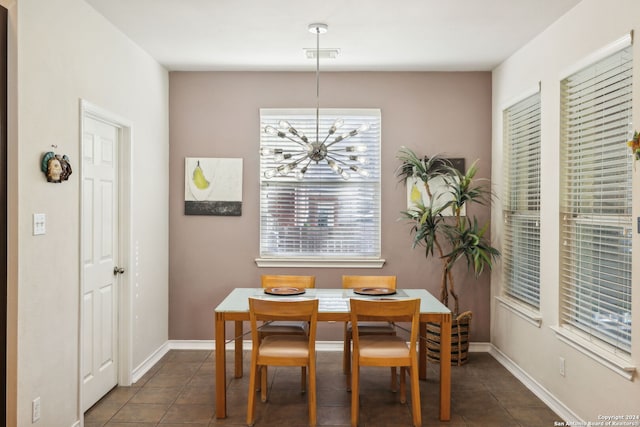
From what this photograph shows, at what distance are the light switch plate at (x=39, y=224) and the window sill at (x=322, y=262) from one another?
2.37 meters

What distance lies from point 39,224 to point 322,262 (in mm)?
2724

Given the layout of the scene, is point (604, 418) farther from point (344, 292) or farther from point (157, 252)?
point (157, 252)

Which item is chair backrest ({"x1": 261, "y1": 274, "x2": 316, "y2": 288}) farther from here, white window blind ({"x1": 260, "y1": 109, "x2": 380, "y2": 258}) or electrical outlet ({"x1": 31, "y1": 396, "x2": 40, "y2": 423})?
electrical outlet ({"x1": 31, "y1": 396, "x2": 40, "y2": 423})

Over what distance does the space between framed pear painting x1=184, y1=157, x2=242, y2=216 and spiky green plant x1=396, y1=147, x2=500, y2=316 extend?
1.60 metres

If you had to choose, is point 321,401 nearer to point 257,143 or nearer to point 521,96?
point 257,143

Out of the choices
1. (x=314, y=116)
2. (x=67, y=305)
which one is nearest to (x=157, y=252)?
(x=67, y=305)

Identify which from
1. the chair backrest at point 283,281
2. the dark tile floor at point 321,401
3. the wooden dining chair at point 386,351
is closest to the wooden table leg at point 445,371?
the dark tile floor at point 321,401

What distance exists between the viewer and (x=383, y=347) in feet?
10.9

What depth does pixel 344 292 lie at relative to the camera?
3.97 m

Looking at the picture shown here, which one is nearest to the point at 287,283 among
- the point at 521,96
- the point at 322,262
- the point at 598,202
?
the point at 322,262

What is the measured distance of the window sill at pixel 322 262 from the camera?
15.9 ft

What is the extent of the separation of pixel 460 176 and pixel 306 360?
2.22 metres

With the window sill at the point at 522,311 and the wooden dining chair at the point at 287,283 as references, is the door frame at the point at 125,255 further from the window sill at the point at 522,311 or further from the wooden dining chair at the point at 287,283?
the window sill at the point at 522,311

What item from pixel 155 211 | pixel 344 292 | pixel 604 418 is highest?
pixel 155 211
